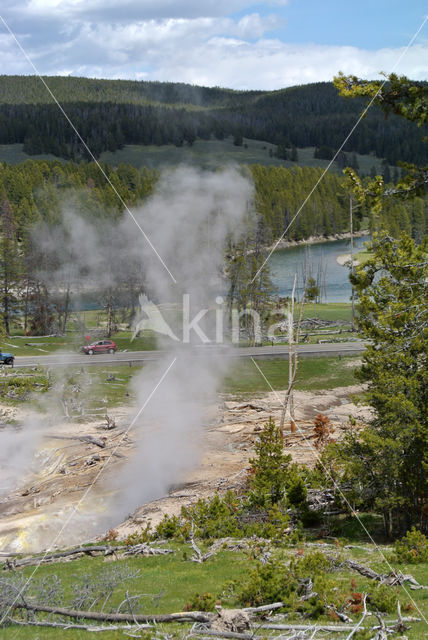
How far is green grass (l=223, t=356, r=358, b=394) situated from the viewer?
115 feet

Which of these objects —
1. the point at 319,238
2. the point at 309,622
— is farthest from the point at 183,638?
the point at 319,238

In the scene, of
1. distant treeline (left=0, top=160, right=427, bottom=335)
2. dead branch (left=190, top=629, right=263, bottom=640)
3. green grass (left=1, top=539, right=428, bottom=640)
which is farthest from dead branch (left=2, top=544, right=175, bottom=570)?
distant treeline (left=0, top=160, right=427, bottom=335)

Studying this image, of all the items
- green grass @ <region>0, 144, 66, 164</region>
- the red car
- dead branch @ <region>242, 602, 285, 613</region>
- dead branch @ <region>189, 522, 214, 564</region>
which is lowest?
the red car

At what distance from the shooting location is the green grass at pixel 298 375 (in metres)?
34.9

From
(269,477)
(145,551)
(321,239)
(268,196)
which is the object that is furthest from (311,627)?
(321,239)

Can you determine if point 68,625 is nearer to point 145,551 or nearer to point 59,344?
point 145,551

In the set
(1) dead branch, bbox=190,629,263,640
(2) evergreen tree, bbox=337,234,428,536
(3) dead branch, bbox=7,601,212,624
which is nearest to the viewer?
(1) dead branch, bbox=190,629,263,640

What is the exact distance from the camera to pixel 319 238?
11494cm

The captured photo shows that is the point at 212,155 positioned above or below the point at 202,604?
above

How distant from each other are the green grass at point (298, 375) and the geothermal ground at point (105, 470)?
96.3 inches

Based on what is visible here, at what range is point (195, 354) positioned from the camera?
35906 mm

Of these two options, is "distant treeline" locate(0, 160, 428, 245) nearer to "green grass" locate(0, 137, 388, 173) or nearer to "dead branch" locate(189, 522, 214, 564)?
"green grass" locate(0, 137, 388, 173)

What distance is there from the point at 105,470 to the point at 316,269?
7068 centimetres

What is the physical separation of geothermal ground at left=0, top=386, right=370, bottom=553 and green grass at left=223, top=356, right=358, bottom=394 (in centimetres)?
245
